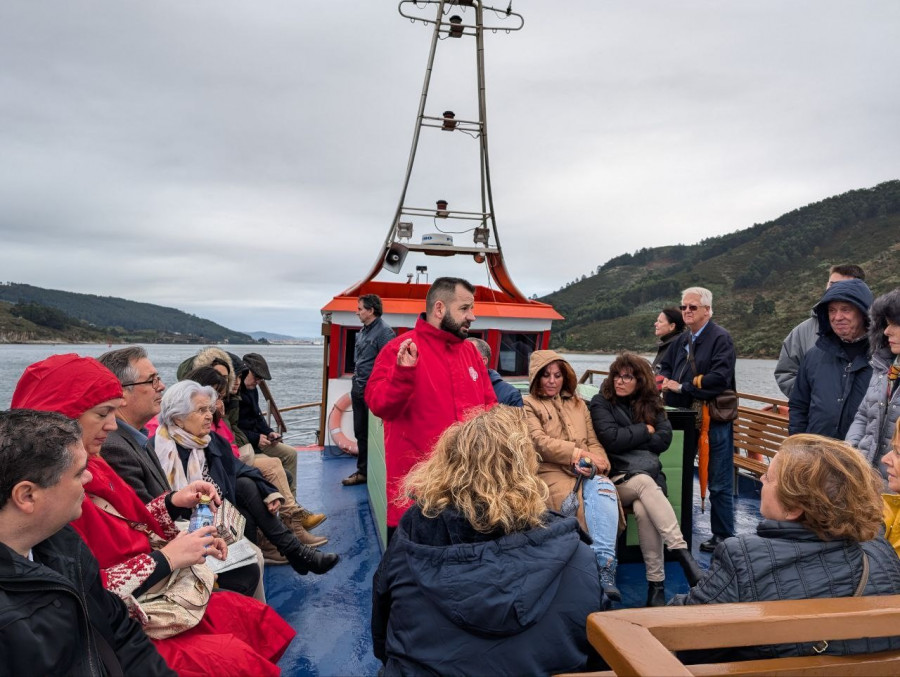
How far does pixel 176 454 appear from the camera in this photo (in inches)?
96.3

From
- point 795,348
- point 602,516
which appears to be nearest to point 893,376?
point 795,348

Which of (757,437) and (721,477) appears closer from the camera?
(721,477)

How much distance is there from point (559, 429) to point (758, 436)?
3150mm

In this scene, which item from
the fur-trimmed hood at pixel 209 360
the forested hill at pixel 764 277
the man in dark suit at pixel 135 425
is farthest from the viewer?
the forested hill at pixel 764 277

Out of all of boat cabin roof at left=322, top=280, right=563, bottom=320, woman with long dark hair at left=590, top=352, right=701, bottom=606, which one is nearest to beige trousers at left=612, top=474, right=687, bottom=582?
woman with long dark hair at left=590, top=352, right=701, bottom=606

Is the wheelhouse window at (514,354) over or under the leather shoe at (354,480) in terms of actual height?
over

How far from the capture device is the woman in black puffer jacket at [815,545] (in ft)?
4.37

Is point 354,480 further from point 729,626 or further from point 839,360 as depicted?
point 729,626

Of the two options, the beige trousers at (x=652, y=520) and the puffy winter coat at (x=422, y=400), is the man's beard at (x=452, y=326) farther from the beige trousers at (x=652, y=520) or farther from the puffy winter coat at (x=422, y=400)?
the beige trousers at (x=652, y=520)

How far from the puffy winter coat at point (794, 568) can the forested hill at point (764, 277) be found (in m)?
38.3

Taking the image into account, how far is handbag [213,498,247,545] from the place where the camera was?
2.12 metres

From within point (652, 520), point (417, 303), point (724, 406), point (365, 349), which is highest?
point (417, 303)

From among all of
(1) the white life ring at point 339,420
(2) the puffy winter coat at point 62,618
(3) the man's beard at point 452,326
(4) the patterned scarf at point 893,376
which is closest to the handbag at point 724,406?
(4) the patterned scarf at point 893,376

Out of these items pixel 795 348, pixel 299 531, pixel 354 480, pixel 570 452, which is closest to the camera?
pixel 570 452
